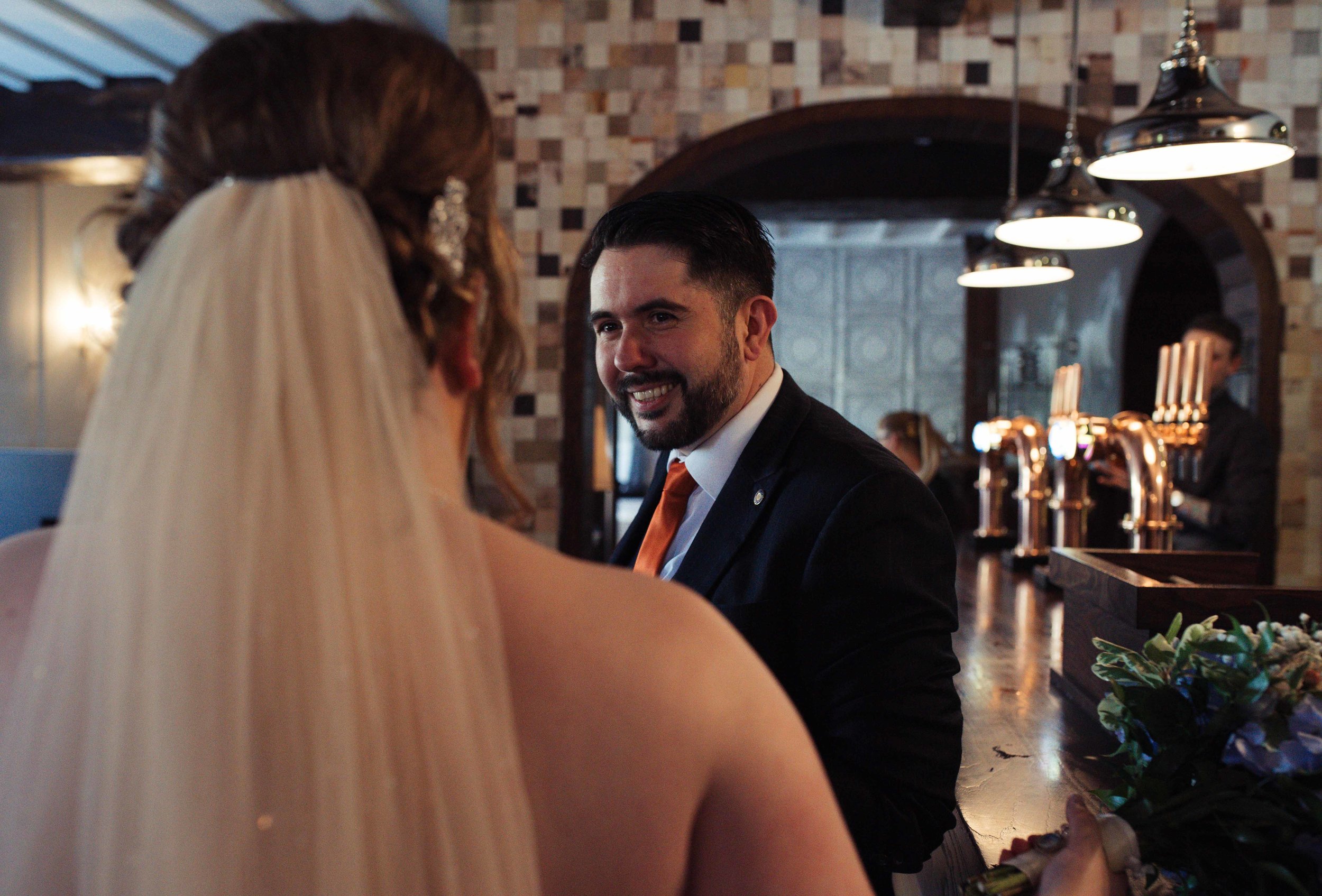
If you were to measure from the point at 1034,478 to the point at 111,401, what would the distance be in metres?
3.41

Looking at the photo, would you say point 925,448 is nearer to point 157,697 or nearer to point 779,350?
point 157,697

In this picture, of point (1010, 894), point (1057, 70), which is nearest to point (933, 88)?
point (1057, 70)

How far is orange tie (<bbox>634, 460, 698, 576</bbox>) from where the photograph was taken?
177 centimetres

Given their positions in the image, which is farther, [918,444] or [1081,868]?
[918,444]

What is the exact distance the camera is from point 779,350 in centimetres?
1102

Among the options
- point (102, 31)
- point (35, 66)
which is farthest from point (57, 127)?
point (102, 31)

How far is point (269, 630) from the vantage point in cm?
71

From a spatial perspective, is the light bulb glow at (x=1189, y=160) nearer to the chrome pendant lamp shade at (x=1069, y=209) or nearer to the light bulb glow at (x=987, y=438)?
the chrome pendant lamp shade at (x=1069, y=209)

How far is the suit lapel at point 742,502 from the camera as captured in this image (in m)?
1.52

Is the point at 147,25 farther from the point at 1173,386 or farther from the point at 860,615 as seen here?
the point at 860,615

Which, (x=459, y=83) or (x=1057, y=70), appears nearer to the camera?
(x=459, y=83)

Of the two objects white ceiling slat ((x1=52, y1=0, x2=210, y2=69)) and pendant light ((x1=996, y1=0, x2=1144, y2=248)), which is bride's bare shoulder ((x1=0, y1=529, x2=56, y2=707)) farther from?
white ceiling slat ((x1=52, y1=0, x2=210, y2=69))

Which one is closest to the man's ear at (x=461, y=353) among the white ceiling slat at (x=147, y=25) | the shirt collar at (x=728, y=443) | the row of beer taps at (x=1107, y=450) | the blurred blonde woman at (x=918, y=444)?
the shirt collar at (x=728, y=443)

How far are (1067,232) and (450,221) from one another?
298 centimetres
